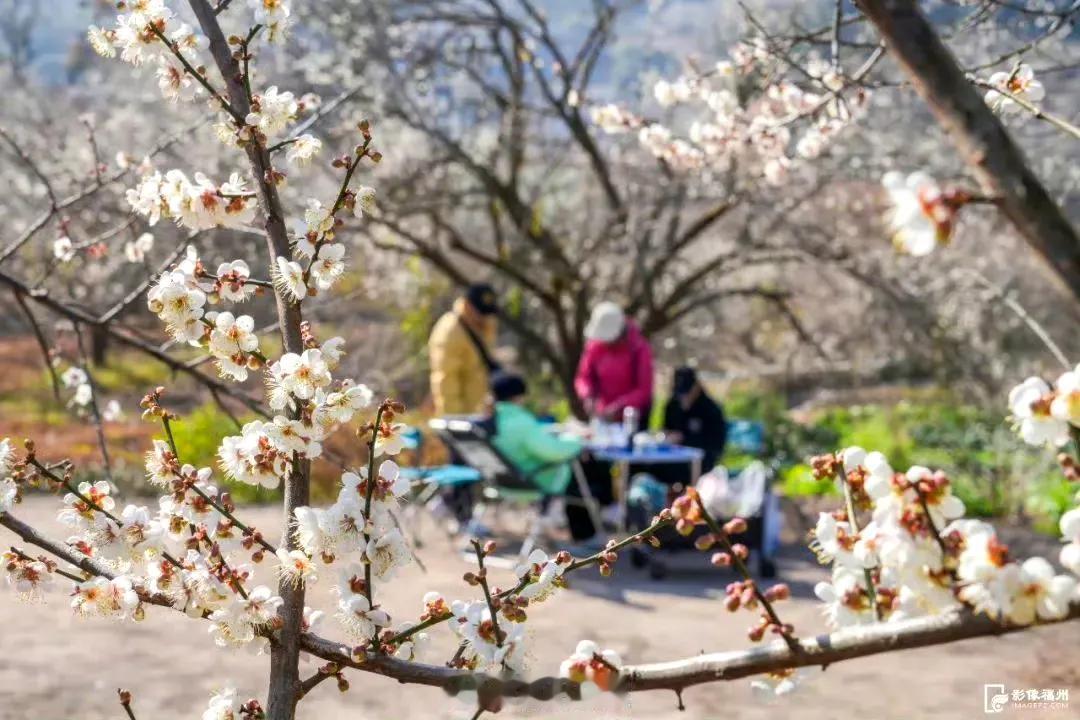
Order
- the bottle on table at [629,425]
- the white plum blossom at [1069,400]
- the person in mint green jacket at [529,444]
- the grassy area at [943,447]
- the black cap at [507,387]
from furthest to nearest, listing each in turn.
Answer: the grassy area at [943,447] → the black cap at [507,387] → the bottle on table at [629,425] → the person in mint green jacket at [529,444] → the white plum blossom at [1069,400]

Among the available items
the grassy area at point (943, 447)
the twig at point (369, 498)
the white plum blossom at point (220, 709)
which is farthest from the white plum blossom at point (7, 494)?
the grassy area at point (943, 447)

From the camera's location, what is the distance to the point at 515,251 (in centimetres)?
1109

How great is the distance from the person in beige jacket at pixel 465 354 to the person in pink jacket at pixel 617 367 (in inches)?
27.9

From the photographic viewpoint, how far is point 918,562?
124cm

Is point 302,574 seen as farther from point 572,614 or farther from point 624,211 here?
point 624,211

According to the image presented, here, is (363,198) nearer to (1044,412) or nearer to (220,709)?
(220,709)

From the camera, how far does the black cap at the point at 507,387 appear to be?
7.28m

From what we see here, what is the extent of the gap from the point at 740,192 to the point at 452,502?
113 inches

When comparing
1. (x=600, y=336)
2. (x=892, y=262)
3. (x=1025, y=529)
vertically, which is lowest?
(x=1025, y=529)

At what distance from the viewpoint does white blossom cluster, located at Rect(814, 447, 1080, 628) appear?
Answer: 3.71 ft

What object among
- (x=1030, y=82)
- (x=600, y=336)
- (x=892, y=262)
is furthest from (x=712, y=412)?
(x=892, y=262)

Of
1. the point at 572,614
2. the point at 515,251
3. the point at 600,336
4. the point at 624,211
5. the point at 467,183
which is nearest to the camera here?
the point at 572,614

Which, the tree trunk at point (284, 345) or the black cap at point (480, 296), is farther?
the black cap at point (480, 296)

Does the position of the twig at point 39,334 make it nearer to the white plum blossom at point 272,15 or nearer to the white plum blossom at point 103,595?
the white plum blossom at point 272,15
